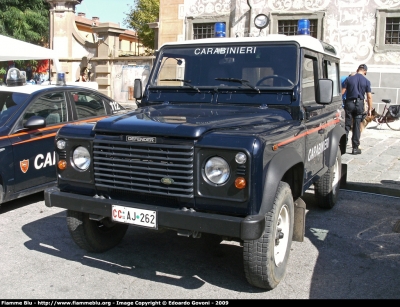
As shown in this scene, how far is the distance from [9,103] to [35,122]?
0.60 meters

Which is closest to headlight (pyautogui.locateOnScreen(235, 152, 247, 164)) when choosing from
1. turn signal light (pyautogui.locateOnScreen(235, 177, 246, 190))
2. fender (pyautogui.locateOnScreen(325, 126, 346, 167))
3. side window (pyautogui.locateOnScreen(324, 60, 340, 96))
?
turn signal light (pyautogui.locateOnScreen(235, 177, 246, 190))

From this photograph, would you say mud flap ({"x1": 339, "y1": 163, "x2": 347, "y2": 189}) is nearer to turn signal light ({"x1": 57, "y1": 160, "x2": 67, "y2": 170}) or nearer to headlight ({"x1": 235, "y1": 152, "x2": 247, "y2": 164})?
headlight ({"x1": 235, "y1": 152, "x2": 247, "y2": 164})

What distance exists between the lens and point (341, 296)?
3869 mm

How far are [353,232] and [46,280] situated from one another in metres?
3.33

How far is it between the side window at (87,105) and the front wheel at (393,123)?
9951 millimetres

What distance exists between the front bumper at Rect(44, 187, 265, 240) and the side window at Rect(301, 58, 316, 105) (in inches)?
68.9

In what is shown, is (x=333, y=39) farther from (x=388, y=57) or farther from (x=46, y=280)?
(x=46, y=280)

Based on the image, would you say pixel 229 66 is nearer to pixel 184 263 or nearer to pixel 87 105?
pixel 184 263

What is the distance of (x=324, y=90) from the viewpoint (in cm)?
Result: 475

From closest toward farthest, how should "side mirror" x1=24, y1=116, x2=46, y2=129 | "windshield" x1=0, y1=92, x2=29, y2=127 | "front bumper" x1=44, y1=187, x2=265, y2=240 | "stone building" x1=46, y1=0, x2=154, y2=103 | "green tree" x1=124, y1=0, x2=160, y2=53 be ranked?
"front bumper" x1=44, y1=187, x2=265, y2=240 < "side mirror" x1=24, y1=116, x2=46, y2=129 < "windshield" x1=0, y1=92, x2=29, y2=127 < "stone building" x1=46, y1=0, x2=154, y2=103 < "green tree" x1=124, y1=0, x2=160, y2=53

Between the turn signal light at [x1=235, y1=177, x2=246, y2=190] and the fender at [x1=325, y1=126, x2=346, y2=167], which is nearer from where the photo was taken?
the turn signal light at [x1=235, y1=177, x2=246, y2=190]

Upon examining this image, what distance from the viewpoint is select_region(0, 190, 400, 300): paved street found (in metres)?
3.92

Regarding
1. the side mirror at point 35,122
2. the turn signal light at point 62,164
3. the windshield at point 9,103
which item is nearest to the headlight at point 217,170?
the turn signal light at point 62,164

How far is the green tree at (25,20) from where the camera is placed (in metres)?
25.3
